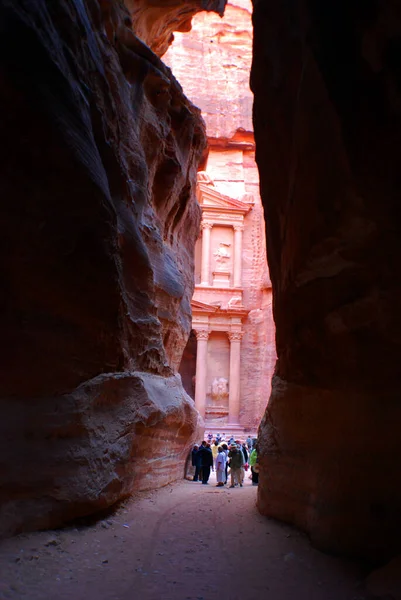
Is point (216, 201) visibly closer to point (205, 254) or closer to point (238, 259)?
point (205, 254)

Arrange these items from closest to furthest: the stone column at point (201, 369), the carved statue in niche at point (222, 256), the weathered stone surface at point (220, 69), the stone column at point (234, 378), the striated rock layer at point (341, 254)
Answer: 1. the striated rock layer at point (341, 254)
2. the stone column at point (201, 369)
3. the stone column at point (234, 378)
4. the carved statue in niche at point (222, 256)
5. the weathered stone surface at point (220, 69)

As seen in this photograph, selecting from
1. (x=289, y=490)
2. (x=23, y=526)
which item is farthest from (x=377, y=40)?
(x=23, y=526)

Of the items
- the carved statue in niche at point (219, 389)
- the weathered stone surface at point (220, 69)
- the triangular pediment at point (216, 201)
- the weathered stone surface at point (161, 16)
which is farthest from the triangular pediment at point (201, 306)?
the weathered stone surface at point (161, 16)

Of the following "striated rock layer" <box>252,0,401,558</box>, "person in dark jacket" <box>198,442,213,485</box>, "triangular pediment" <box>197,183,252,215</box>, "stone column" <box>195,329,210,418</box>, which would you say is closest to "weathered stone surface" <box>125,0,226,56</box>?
"striated rock layer" <box>252,0,401,558</box>

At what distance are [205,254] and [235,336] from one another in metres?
5.06

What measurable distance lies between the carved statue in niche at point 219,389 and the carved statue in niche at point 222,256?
21.5 feet

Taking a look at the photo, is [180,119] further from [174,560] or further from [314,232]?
[174,560]

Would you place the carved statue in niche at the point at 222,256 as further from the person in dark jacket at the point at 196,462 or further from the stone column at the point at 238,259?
the person in dark jacket at the point at 196,462

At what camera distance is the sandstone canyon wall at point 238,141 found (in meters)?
28.5

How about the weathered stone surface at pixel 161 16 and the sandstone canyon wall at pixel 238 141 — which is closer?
the weathered stone surface at pixel 161 16

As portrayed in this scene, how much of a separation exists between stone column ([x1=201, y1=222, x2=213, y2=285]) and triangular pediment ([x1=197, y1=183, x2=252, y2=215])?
1189mm

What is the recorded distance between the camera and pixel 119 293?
6.14 metres

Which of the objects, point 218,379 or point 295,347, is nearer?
point 295,347

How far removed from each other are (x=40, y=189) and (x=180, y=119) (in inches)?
269
